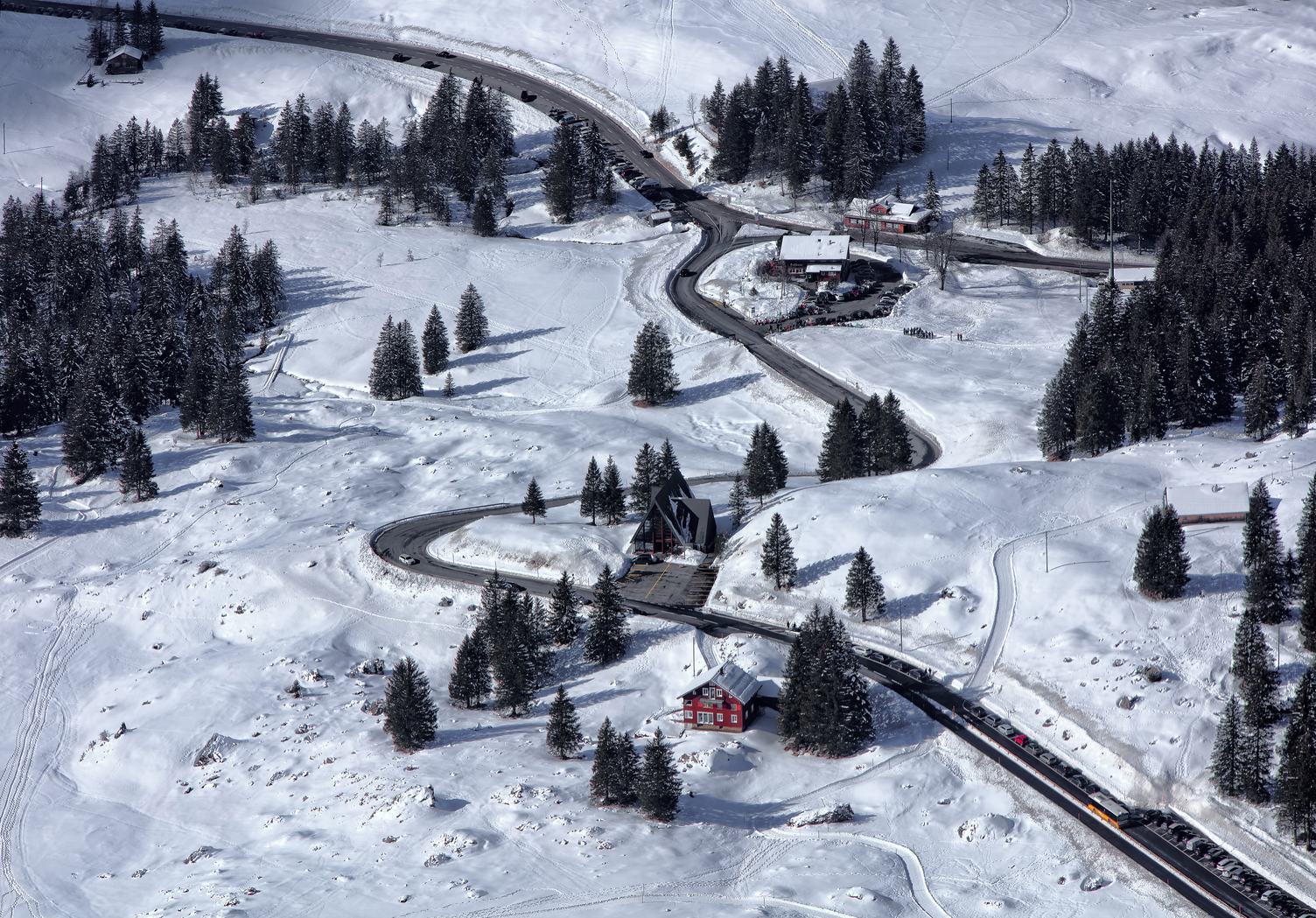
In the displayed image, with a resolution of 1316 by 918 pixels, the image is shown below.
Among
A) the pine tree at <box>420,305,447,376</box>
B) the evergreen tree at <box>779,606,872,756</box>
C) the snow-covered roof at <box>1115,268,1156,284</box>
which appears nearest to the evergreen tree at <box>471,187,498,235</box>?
the pine tree at <box>420,305,447,376</box>

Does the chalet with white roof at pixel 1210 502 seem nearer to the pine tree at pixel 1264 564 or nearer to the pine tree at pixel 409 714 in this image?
the pine tree at pixel 1264 564

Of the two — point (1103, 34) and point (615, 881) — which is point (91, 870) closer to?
point (615, 881)

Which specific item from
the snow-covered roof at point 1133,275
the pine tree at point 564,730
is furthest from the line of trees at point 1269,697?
the snow-covered roof at point 1133,275

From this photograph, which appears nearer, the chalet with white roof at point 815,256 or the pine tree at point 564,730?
the pine tree at point 564,730

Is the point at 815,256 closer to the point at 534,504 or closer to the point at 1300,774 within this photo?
the point at 534,504

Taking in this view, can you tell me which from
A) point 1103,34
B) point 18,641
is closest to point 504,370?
point 18,641

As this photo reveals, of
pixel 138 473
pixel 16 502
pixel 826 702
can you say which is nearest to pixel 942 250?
pixel 138 473
